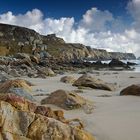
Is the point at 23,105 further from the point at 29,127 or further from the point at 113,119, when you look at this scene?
the point at 113,119

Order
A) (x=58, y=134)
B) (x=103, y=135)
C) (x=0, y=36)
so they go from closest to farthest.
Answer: (x=58, y=134) → (x=103, y=135) → (x=0, y=36)

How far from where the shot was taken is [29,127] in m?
5.80

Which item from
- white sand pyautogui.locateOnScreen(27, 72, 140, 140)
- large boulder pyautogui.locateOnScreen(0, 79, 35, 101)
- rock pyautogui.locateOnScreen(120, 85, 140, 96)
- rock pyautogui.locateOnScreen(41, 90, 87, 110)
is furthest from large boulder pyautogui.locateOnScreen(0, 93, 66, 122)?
rock pyautogui.locateOnScreen(120, 85, 140, 96)

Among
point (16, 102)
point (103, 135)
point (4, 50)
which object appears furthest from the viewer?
point (4, 50)

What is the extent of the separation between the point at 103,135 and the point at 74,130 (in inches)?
42.1

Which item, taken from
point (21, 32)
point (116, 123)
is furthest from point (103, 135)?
point (21, 32)

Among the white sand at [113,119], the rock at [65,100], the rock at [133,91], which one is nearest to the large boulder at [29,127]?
the white sand at [113,119]

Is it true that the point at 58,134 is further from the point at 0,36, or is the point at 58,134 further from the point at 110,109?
the point at 0,36

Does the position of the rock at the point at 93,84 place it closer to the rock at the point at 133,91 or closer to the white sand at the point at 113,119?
the rock at the point at 133,91

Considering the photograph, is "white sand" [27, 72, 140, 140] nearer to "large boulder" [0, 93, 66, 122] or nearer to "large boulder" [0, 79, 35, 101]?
"large boulder" [0, 93, 66, 122]

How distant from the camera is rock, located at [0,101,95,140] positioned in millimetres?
5527

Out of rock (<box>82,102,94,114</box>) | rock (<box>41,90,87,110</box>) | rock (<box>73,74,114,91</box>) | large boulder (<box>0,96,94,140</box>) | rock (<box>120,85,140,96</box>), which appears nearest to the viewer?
large boulder (<box>0,96,94,140</box>)

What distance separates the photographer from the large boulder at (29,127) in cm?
553

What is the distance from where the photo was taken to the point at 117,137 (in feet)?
22.3
